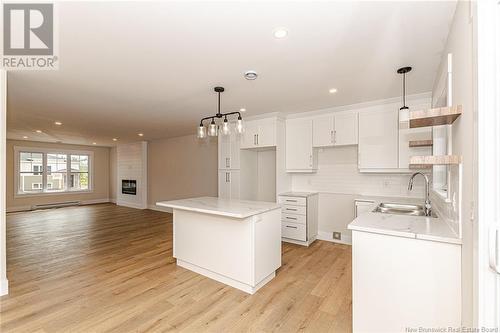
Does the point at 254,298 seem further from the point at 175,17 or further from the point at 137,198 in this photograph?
the point at 137,198

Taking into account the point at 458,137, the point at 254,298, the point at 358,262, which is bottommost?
the point at 254,298

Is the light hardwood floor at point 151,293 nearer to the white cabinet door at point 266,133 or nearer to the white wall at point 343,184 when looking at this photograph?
the white wall at point 343,184

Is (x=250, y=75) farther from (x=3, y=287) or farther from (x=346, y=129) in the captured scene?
(x=3, y=287)

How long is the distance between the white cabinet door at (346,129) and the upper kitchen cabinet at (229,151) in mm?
1859

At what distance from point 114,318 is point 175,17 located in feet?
8.24

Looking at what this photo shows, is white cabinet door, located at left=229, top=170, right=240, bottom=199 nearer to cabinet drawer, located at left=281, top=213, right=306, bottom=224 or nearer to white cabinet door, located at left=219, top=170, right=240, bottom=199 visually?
white cabinet door, located at left=219, top=170, right=240, bottom=199

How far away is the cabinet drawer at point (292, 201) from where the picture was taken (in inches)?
160

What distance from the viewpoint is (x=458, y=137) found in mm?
1596

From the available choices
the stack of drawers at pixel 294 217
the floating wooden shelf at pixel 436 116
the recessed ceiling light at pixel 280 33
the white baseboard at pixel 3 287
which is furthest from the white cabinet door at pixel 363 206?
the white baseboard at pixel 3 287

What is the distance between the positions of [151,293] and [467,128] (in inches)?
119

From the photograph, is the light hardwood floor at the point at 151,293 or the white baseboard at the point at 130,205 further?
the white baseboard at the point at 130,205

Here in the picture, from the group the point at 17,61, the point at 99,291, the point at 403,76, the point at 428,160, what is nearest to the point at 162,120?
the point at 17,61

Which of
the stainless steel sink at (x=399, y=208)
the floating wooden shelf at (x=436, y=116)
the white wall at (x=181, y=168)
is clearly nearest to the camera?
the floating wooden shelf at (x=436, y=116)

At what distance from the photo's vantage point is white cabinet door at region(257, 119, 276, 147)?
442 cm
